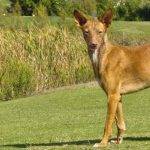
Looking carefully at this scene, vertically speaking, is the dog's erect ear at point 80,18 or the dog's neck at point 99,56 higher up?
the dog's erect ear at point 80,18

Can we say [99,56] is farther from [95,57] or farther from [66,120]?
[66,120]

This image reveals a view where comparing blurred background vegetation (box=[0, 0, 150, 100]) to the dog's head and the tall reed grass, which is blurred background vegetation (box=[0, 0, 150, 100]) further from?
the dog's head

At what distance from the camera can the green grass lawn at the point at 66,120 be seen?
37.5 ft

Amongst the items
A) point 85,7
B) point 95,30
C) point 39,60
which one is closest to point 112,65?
point 95,30

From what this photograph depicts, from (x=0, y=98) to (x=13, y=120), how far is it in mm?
6350

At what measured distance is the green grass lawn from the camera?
1143cm

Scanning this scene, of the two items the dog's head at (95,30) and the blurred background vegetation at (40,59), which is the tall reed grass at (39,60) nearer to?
the blurred background vegetation at (40,59)

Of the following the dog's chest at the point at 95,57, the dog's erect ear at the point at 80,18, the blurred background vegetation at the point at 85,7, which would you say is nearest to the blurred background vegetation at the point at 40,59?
the dog's erect ear at the point at 80,18

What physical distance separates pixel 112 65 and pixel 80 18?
89cm

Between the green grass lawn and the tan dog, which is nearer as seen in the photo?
the tan dog

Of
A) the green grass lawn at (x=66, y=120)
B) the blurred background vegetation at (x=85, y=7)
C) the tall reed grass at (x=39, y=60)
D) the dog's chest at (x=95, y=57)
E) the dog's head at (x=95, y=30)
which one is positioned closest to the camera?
the dog's head at (x=95, y=30)

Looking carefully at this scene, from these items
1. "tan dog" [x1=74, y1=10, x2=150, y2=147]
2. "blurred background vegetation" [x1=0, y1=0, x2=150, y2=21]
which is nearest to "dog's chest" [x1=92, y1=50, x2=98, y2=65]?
"tan dog" [x1=74, y1=10, x2=150, y2=147]

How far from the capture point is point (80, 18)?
35.4 feet

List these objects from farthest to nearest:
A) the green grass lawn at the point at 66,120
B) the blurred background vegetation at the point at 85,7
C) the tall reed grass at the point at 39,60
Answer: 1. the blurred background vegetation at the point at 85,7
2. the tall reed grass at the point at 39,60
3. the green grass lawn at the point at 66,120
